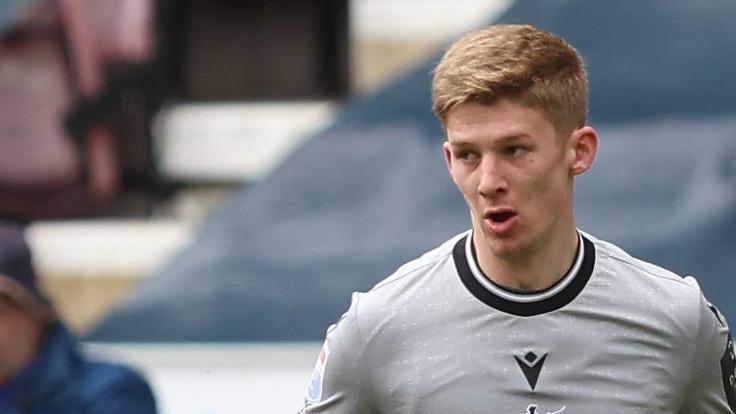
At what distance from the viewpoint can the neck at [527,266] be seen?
1.93 meters

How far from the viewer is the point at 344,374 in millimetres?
1953

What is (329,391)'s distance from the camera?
1963mm

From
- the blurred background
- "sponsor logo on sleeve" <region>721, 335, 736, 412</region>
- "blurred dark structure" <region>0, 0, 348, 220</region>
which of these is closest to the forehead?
"sponsor logo on sleeve" <region>721, 335, 736, 412</region>

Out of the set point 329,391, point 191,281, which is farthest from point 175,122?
point 329,391

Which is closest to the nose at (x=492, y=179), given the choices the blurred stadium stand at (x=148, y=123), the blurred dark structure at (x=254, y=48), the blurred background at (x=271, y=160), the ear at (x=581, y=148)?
the ear at (x=581, y=148)

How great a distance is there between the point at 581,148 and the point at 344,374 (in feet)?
1.30

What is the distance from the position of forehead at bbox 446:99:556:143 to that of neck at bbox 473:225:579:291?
0.44ft

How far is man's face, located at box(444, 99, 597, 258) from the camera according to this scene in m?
1.85

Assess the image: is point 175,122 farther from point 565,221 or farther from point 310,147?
point 565,221

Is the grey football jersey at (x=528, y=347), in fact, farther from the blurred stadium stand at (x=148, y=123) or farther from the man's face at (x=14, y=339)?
the blurred stadium stand at (x=148, y=123)

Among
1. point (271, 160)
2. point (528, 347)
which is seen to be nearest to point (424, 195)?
point (271, 160)

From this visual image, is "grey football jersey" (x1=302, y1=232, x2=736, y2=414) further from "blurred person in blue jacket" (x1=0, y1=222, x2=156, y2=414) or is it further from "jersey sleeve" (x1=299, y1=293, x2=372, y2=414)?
"blurred person in blue jacket" (x1=0, y1=222, x2=156, y2=414)

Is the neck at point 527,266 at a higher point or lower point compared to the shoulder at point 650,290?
higher

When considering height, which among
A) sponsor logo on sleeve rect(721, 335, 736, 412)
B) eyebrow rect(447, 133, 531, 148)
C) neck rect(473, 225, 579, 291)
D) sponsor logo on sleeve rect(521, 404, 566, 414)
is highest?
eyebrow rect(447, 133, 531, 148)
